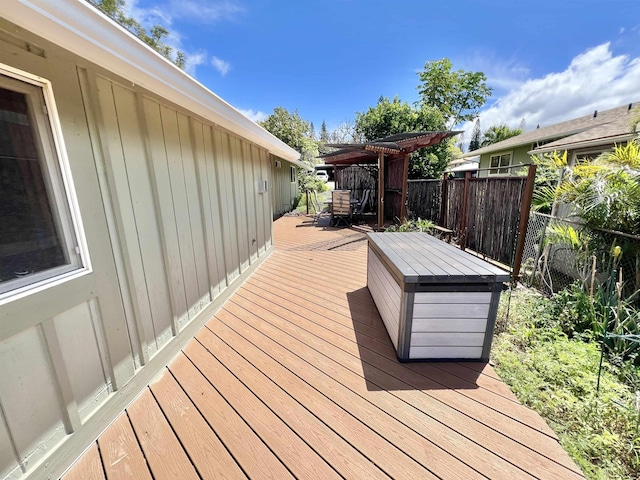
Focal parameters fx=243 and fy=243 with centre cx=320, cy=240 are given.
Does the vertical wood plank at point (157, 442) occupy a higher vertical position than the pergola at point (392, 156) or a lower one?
lower

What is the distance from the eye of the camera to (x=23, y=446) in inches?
44.7

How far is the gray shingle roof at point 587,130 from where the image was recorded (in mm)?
6066

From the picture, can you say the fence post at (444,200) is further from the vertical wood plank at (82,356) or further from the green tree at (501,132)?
the green tree at (501,132)

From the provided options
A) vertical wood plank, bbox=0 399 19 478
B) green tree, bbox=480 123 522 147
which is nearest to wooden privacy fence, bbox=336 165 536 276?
vertical wood plank, bbox=0 399 19 478

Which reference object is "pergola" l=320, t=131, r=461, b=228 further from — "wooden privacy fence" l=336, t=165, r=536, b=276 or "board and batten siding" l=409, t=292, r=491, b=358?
"board and batten siding" l=409, t=292, r=491, b=358

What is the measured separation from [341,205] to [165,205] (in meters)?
6.16

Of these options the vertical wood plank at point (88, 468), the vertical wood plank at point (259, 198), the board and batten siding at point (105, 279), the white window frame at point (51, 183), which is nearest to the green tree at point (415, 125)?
the vertical wood plank at point (259, 198)

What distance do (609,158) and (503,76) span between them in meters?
19.9

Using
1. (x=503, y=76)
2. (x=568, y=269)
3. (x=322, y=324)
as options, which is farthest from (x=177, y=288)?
(x=503, y=76)

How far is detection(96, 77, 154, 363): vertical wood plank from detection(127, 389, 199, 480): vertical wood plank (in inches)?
12.8

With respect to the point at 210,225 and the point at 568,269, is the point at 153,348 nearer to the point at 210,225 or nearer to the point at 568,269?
the point at 210,225

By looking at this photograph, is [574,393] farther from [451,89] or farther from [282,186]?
[451,89]

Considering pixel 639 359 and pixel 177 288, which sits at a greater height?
pixel 177 288

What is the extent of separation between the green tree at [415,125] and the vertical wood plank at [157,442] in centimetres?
1239
